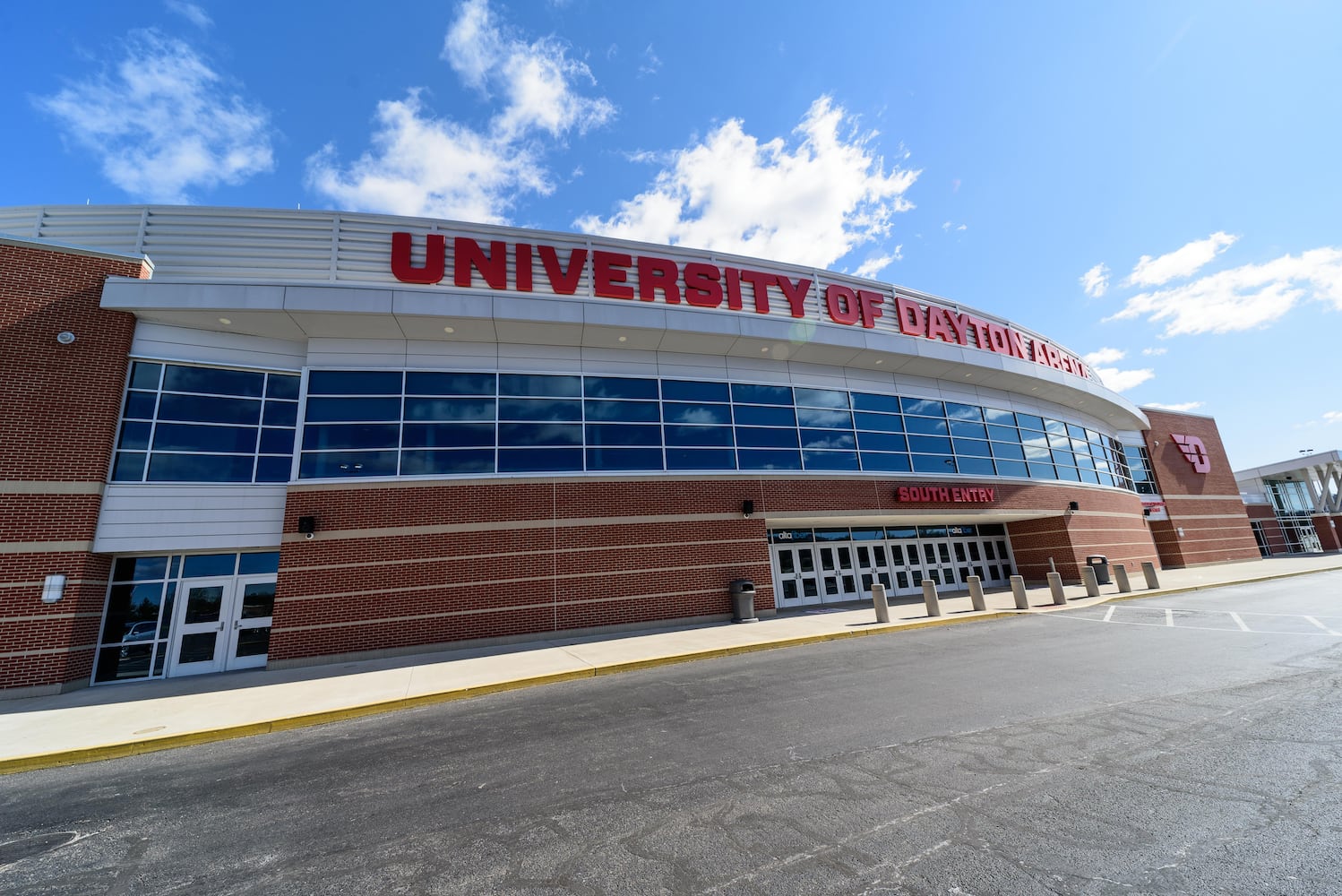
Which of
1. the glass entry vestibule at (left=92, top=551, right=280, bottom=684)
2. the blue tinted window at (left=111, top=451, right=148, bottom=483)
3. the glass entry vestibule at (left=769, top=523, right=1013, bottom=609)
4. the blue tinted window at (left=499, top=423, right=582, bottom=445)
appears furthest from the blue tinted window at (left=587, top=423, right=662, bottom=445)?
the blue tinted window at (left=111, top=451, right=148, bottom=483)

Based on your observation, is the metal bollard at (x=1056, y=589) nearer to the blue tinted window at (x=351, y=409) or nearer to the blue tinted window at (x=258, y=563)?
the blue tinted window at (x=351, y=409)

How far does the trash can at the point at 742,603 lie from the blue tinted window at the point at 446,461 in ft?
24.7

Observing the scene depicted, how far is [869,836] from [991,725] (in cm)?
283

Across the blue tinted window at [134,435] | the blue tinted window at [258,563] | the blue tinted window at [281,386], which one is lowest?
the blue tinted window at [258,563]

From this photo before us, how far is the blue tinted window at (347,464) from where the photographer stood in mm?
12828

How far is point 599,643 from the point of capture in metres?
12.0

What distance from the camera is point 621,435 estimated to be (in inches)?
Answer: 596

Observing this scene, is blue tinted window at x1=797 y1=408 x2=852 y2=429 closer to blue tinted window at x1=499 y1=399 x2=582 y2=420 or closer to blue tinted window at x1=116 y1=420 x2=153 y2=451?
blue tinted window at x1=499 y1=399 x2=582 y2=420

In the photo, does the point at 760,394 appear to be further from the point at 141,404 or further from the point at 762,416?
the point at 141,404

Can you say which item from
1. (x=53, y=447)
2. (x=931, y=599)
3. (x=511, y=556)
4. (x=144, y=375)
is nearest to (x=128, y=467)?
(x=53, y=447)

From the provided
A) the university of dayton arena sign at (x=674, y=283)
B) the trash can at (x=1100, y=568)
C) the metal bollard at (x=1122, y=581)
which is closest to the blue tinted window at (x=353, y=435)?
the university of dayton arena sign at (x=674, y=283)

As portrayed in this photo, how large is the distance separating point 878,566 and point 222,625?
64.7 ft

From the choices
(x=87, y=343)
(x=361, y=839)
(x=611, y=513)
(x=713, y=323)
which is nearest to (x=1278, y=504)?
(x=713, y=323)

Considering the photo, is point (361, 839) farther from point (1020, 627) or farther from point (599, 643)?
point (1020, 627)
